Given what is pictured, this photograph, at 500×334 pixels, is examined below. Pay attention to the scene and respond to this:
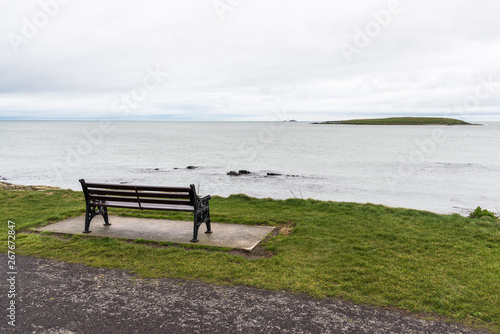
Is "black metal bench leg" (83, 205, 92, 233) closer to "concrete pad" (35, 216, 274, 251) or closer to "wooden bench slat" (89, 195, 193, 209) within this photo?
"concrete pad" (35, 216, 274, 251)

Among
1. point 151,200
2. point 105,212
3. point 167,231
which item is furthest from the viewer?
point 105,212

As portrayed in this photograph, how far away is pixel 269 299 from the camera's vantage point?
14.6 ft

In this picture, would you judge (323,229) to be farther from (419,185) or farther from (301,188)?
(419,185)

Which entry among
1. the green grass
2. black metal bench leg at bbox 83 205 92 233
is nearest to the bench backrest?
black metal bench leg at bbox 83 205 92 233

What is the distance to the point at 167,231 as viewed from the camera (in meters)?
7.52

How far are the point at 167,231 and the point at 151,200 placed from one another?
82 centimetres

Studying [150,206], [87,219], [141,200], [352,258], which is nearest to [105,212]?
[87,219]

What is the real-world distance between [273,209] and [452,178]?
23009 millimetres

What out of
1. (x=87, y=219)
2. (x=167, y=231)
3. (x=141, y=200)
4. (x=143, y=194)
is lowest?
(x=167, y=231)

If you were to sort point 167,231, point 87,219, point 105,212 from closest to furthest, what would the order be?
point 87,219 < point 167,231 < point 105,212

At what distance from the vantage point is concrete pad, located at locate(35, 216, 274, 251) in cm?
684

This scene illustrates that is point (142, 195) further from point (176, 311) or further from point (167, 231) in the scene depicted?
point (176, 311)

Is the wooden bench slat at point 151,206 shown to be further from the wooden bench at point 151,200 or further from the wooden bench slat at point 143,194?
the wooden bench slat at point 143,194

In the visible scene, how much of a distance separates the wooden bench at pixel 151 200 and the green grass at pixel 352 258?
2.32ft
